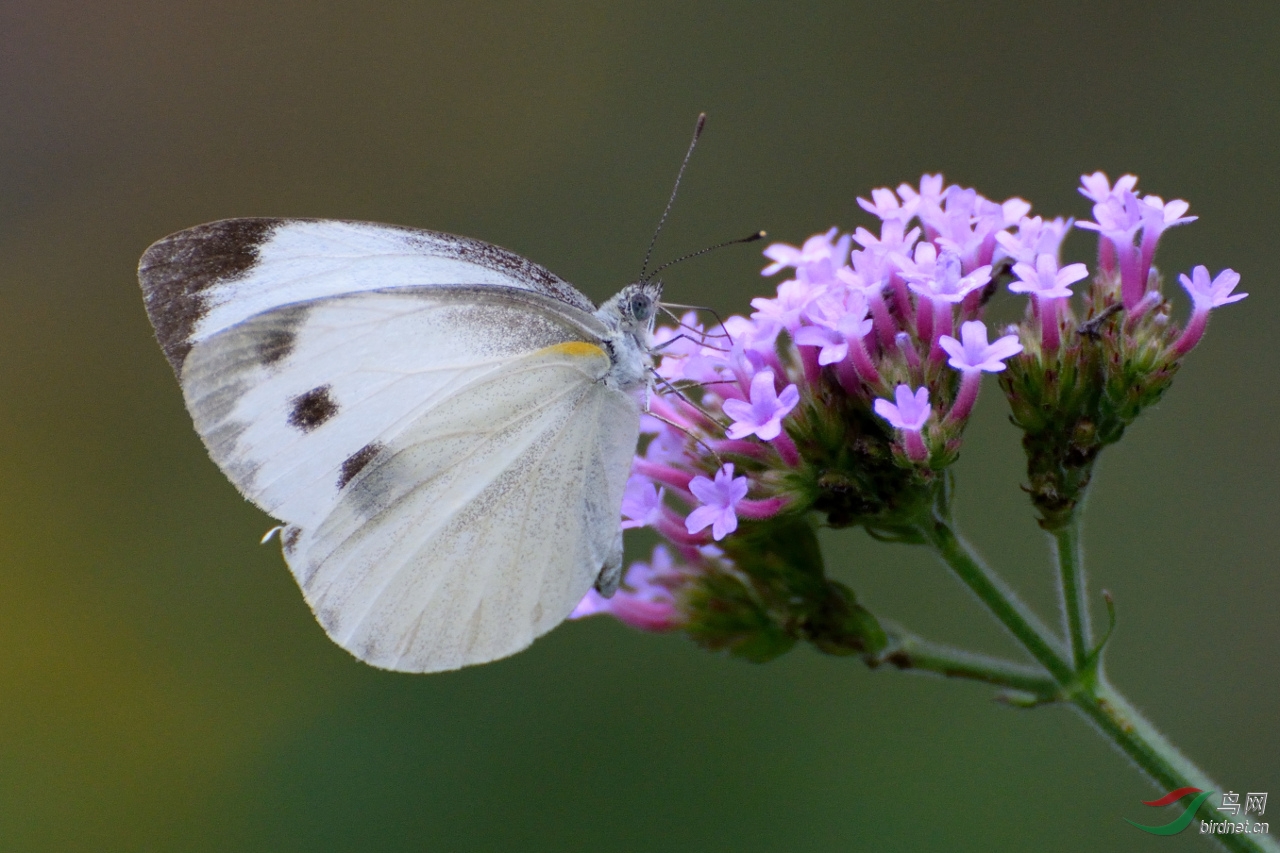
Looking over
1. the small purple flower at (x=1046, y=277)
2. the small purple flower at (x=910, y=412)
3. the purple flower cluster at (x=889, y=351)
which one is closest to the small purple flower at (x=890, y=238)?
the purple flower cluster at (x=889, y=351)

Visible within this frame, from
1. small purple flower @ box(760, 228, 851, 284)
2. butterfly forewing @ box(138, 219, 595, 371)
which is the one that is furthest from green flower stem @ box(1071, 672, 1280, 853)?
butterfly forewing @ box(138, 219, 595, 371)

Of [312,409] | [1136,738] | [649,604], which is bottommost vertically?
[1136,738]

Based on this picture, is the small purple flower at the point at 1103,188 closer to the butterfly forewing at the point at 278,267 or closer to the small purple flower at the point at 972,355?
the small purple flower at the point at 972,355

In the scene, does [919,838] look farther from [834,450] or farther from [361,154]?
[361,154]

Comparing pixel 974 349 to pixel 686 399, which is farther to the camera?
pixel 686 399

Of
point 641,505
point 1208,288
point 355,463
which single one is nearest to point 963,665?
point 641,505

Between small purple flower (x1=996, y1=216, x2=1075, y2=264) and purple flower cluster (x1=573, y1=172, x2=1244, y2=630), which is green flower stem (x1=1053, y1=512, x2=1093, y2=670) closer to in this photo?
purple flower cluster (x1=573, y1=172, x2=1244, y2=630)

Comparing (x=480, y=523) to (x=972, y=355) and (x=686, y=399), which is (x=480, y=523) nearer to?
(x=686, y=399)
